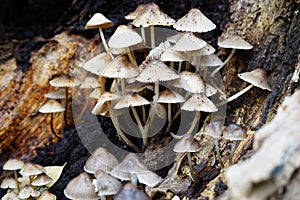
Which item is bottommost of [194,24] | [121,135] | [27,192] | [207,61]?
[27,192]

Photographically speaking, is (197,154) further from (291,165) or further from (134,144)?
(291,165)

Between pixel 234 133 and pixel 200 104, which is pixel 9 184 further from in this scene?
pixel 234 133

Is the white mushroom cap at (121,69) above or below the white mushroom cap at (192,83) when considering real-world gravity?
above

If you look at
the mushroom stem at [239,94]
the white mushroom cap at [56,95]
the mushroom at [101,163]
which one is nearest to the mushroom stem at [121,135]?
the mushroom at [101,163]

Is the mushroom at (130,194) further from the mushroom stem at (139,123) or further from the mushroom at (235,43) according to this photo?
the mushroom at (235,43)

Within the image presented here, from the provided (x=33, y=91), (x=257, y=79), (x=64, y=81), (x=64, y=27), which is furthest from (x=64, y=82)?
(x=257, y=79)

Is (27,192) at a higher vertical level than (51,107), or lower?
lower

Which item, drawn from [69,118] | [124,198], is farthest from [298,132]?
[69,118]
